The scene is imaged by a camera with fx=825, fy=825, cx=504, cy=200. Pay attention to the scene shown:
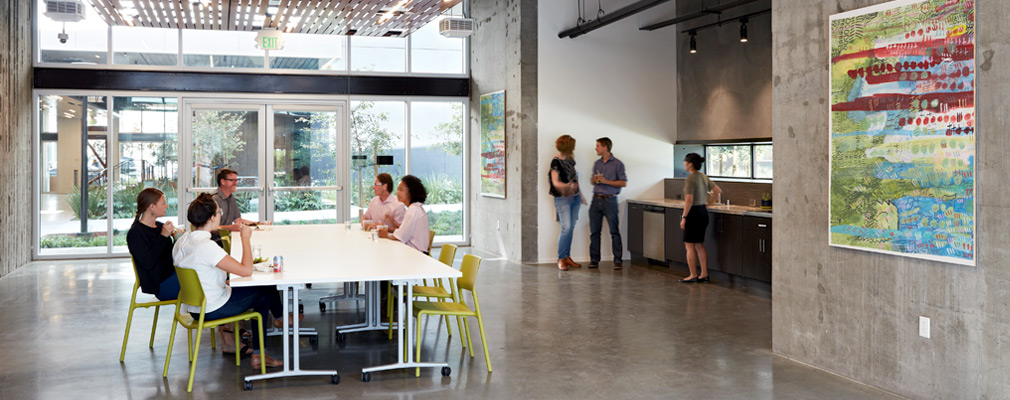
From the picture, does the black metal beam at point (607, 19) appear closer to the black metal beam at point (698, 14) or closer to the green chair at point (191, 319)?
the black metal beam at point (698, 14)

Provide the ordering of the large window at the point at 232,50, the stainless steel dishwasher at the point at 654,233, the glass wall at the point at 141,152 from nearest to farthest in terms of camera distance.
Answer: the stainless steel dishwasher at the point at 654,233 → the large window at the point at 232,50 → the glass wall at the point at 141,152

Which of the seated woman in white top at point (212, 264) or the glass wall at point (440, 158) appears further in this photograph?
the glass wall at point (440, 158)

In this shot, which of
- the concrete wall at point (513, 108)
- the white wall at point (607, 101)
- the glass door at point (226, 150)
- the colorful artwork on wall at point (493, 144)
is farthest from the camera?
the glass door at point (226, 150)

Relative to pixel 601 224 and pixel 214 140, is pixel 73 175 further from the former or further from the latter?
pixel 601 224

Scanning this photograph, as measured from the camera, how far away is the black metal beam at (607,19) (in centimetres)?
933

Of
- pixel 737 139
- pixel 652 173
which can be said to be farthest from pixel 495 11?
pixel 737 139

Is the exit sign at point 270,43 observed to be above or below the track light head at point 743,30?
above

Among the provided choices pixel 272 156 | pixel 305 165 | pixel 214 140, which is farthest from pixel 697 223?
pixel 214 140

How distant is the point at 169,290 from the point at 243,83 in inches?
281

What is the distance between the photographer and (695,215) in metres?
9.40

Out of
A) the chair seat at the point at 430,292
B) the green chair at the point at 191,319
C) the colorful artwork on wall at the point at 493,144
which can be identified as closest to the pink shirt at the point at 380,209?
the chair seat at the point at 430,292

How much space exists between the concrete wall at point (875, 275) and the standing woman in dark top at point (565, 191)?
4809 mm

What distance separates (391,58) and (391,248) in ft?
23.5

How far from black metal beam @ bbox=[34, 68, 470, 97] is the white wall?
263 centimetres
